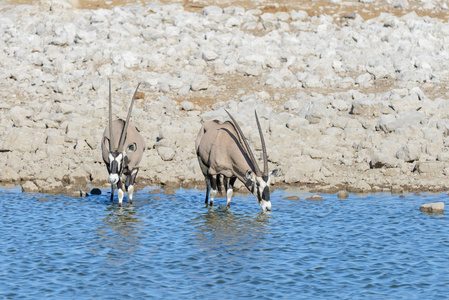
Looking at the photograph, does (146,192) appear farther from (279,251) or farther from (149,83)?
(149,83)

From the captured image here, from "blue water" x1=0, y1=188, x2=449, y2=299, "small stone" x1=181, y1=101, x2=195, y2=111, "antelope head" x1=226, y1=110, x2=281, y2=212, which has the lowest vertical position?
"blue water" x1=0, y1=188, x2=449, y2=299

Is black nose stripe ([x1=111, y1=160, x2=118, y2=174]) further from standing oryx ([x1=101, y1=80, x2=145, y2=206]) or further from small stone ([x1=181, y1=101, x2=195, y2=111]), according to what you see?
small stone ([x1=181, y1=101, x2=195, y2=111])

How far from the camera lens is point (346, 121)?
816 inches

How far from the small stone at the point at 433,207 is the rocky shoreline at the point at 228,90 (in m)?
2.50

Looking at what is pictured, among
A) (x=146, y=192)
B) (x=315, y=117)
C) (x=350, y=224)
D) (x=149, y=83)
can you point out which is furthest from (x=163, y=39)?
(x=350, y=224)

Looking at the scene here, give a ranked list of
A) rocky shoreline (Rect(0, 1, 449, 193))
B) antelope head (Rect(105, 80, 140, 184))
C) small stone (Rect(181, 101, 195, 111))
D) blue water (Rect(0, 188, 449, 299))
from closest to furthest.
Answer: blue water (Rect(0, 188, 449, 299))
antelope head (Rect(105, 80, 140, 184))
rocky shoreline (Rect(0, 1, 449, 193))
small stone (Rect(181, 101, 195, 111))

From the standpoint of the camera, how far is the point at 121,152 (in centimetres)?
1455

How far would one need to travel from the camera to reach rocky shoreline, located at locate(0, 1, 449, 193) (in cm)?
1830

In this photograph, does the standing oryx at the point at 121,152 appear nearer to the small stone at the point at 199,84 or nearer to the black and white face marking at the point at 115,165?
the black and white face marking at the point at 115,165

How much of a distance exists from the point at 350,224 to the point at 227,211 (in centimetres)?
281

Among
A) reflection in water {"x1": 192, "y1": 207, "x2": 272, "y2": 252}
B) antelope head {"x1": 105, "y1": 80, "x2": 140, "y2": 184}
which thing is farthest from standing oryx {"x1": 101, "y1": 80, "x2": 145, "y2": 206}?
reflection in water {"x1": 192, "y1": 207, "x2": 272, "y2": 252}

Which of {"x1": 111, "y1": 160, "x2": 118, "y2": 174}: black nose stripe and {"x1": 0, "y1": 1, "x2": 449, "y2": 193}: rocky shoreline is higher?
{"x1": 0, "y1": 1, "x2": 449, "y2": 193}: rocky shoreline

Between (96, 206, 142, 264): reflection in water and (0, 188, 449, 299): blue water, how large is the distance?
20 mm

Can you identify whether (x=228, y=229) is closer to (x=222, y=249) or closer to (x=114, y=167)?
(x=222, y=249)
